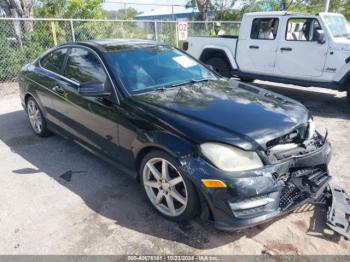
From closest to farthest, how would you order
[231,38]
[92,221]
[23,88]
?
[92,221] → [23,88] → [231,38]

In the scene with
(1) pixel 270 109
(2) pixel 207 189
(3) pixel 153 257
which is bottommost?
(3) pixel 153 257

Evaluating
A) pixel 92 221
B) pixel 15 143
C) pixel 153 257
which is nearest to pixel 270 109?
pixel 153 257

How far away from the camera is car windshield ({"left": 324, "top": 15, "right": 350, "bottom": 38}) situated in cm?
684

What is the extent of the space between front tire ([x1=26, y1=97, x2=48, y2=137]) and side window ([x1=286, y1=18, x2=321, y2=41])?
17.7 ft

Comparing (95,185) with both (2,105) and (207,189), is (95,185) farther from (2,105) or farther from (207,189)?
(2,105)

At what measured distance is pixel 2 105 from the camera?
7.51 m

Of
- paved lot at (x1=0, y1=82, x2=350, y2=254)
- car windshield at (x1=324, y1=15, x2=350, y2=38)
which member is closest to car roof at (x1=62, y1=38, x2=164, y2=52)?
paved lot at (x1=0, y1=82, x2=350, y2=254)

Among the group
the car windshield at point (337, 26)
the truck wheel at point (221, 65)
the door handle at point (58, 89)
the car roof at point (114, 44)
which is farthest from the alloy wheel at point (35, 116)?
the car windshield at point (337, 26)

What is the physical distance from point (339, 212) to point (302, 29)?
523 centimetres

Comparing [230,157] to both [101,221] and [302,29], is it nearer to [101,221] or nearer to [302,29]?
[101,221]

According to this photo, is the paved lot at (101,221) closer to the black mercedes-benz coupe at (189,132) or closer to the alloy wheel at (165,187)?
the alloy wheel at (165,187)

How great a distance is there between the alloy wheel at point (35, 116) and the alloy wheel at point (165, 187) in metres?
2.71

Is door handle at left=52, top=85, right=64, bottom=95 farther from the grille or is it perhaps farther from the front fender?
the grille

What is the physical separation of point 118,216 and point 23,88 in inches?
130
